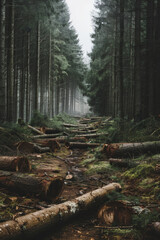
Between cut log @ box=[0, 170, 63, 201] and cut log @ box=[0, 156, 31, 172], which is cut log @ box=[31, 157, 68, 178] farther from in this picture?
cut log @ box=[0, 170, 63, 201]

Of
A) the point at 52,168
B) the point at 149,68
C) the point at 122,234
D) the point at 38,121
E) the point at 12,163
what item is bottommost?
the point at 52,168

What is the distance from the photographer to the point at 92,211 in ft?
11.2

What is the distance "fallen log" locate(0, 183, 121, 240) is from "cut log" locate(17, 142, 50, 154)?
16.5ft

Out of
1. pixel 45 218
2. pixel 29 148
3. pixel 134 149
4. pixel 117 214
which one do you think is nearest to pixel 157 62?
pixel 134 149

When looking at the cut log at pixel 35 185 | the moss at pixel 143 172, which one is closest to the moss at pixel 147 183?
the moss at pixel 143 172

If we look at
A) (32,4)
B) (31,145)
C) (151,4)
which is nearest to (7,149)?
(31,145)

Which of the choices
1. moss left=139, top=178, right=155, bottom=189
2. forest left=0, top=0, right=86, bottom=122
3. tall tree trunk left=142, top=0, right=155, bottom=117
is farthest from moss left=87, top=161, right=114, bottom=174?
tall tree trunk left=142, top=0, right=155, bottom=117

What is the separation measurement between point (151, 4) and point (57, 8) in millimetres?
14127

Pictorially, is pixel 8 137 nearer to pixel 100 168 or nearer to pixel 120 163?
pixel 100 168

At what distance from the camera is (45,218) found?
2719 mm

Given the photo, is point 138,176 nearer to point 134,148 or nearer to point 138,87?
point 134,148

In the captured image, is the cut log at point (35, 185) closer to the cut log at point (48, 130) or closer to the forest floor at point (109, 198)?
the forest floor at point (109, 198)

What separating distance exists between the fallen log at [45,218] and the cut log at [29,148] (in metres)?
5.03

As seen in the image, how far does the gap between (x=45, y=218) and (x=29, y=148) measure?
225 inches
